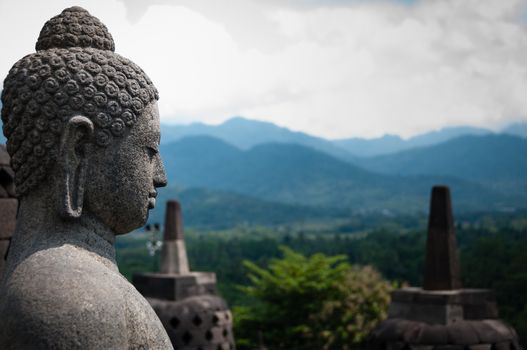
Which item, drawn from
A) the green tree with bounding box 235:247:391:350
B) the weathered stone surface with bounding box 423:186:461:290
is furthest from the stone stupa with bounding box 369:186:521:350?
the green tree with bounding box 235:247:391:350

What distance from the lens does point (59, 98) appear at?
338cm

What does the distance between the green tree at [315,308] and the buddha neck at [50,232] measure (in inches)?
902

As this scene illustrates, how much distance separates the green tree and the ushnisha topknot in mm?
22960

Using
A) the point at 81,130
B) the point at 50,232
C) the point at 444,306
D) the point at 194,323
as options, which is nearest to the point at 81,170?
the point at 81,130

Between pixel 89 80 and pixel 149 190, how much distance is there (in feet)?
2.12

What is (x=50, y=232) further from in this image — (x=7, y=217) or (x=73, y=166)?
(x=7, y=217)

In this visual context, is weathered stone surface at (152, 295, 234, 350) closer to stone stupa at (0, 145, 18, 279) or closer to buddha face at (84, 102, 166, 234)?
stone stupa at (0, 145, 18, 279)

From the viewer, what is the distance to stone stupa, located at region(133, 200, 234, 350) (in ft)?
43.8

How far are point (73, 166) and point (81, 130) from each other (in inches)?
7.2

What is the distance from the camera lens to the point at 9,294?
312 cm

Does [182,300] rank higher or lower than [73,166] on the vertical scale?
lower

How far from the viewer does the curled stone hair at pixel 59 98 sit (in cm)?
338

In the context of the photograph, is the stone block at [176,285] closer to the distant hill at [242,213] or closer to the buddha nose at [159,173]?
the buddha nose at [159,173]

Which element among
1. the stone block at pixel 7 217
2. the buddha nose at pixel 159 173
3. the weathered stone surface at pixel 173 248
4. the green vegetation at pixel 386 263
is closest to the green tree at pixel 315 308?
the green vegetation at pixel 386 263
